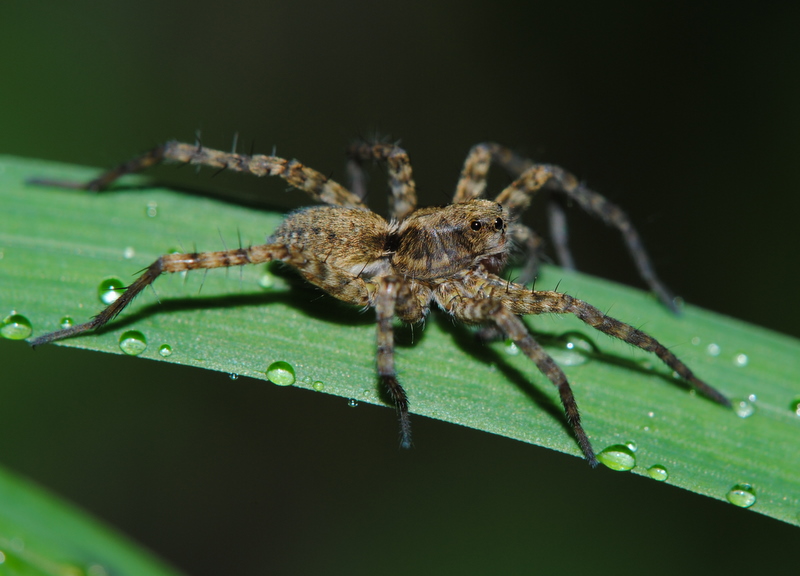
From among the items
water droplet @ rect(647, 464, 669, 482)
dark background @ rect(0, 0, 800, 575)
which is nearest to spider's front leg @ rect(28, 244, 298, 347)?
dark background @ rect(0, 0, 800, 575)

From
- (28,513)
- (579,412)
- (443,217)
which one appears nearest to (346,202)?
(443,217)

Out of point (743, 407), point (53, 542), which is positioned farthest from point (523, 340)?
point (53, 542)

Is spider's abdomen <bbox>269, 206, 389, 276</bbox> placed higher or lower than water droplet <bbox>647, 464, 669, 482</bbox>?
higher

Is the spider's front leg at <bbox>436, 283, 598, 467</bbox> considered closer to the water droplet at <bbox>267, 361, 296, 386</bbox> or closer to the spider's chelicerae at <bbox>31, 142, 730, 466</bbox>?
the spider's chelicerae at <bbox>31, 142, 730, 466</bbox>

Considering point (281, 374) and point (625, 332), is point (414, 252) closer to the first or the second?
point (281, 374)

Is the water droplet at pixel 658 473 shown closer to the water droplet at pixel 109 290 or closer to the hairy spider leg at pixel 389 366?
the hairy spider leg at pixel 389 366

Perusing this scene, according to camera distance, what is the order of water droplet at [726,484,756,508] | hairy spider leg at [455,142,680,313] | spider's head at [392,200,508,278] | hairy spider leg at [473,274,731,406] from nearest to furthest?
water droplet at [726,484,756,508], hairy spider leg at [473,274,731,406], spider's head at [392,200,508,278], hairy spider leg at [455,142,680,313]

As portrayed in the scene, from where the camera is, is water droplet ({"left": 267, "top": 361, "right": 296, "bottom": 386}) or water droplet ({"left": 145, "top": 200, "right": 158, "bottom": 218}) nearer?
water droplet ({"left": 267, "top": 361, "right": 296, "bottom": 386})

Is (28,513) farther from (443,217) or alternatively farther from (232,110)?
(232,110)
